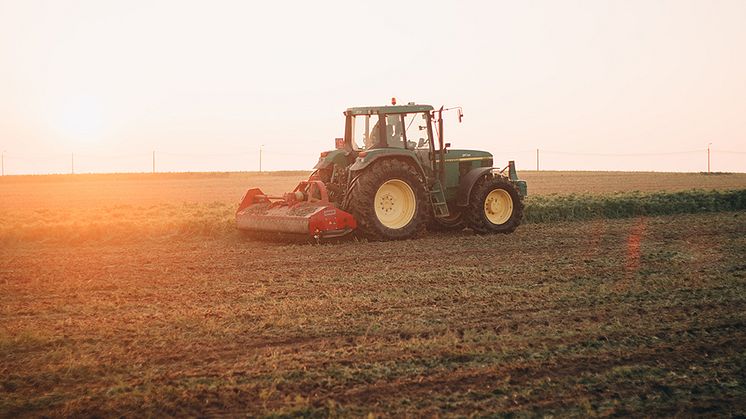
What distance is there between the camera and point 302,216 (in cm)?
1212

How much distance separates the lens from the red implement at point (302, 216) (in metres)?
12.0

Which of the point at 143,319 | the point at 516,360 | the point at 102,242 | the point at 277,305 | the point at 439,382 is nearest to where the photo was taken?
the point at 439,382

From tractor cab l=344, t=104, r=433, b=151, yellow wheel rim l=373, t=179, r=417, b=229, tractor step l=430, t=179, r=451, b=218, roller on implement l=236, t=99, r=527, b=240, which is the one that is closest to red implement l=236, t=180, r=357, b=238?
roller on implement l=236, t=99, r=527, b=240

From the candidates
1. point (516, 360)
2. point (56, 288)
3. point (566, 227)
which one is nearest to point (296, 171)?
point (566, 227)

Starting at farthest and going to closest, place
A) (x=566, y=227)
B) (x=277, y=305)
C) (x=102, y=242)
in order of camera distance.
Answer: (x=566, y=227)
(x=102, y=242)
(x=277, y=305)

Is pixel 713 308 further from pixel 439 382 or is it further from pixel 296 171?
pixel 296 171

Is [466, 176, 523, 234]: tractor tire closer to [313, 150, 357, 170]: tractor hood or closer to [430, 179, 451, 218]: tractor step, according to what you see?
[430, 179, 451, 218]: tractor step

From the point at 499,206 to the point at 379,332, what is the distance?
28.2 ft

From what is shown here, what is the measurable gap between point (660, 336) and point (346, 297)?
3001 mm

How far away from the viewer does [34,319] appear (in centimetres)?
670

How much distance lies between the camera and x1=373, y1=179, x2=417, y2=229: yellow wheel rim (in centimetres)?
1278

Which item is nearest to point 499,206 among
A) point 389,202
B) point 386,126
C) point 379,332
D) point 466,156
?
point 466,156

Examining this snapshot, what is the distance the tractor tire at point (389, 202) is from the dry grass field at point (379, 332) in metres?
0.96

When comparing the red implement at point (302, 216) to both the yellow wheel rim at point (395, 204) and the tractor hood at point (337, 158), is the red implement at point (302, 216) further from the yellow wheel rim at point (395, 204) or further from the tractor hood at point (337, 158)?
the yellow wheel rim at point (395, 204)
